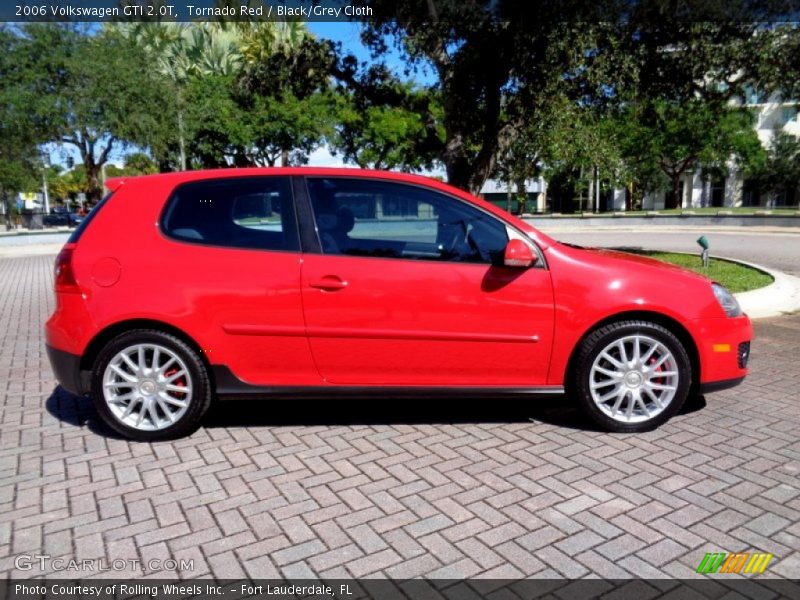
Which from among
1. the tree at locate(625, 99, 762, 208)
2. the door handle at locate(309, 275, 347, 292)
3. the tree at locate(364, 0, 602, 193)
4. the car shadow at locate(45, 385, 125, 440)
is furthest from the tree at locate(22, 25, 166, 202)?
the tree at locate(625, 99, 762, 208)

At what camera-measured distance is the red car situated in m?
3.87

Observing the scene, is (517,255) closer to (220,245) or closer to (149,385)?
(220,245)

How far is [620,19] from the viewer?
11.3 meters

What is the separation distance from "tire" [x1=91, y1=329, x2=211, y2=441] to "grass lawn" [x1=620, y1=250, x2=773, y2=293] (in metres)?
8.33

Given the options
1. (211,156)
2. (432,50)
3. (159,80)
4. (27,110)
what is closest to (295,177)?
(432,50)

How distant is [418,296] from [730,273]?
31.8 ft

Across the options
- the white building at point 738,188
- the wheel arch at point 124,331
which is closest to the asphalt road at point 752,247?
the wheel arch at point 124,331

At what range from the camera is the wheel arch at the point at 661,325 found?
3975mm

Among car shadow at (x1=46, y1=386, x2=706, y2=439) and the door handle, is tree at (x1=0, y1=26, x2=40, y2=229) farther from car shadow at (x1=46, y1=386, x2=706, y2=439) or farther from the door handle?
the door handle

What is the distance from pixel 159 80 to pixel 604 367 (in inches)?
1153

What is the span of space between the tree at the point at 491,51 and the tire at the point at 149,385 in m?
9.24

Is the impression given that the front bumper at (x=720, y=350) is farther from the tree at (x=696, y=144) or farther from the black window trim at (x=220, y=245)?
the tree at (x=696, y=144)

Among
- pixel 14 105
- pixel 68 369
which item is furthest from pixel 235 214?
pixel 14 105

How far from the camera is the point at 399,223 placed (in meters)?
4.05
